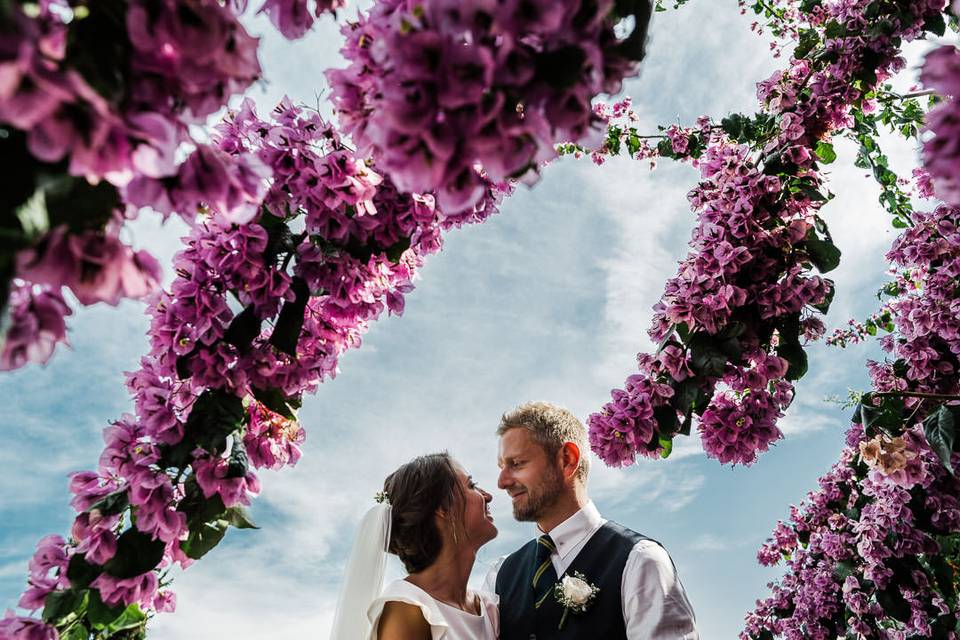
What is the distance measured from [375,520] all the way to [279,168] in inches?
75.5

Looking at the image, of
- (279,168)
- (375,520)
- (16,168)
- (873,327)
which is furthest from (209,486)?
(873,327)

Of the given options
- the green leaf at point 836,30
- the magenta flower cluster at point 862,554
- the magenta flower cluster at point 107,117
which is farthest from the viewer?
the magenta flower cluster at point 862,554

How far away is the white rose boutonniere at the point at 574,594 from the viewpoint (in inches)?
104

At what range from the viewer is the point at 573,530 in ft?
9.80

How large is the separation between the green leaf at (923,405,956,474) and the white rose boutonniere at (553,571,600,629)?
1.49 m

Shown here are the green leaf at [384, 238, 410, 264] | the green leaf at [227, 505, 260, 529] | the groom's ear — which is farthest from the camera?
the groom's ear

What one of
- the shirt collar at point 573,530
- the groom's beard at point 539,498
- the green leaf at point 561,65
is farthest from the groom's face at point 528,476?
the green leaf at point 561,65

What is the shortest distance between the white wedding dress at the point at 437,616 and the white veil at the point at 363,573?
0.72 ft

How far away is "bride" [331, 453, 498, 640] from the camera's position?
2986mm

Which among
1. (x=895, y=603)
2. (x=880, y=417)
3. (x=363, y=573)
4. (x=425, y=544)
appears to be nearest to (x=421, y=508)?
(x=425, y=544)

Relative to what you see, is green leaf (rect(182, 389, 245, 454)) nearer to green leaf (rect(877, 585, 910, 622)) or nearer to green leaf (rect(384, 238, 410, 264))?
green leaf (rect(384, 238, 410, 264))

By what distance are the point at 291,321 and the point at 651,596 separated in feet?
5.94

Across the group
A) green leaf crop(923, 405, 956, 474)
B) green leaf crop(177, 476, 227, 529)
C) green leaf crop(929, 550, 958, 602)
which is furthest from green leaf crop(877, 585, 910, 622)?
green leaf crop(177, 476, 227, 529)

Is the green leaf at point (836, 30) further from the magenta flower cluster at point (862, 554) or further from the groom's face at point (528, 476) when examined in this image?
the groom's face at point (528, 476)
